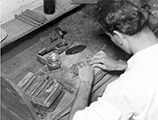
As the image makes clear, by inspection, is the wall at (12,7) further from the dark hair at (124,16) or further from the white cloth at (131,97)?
the white cloth at (131,97)

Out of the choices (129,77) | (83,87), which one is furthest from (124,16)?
(83,87)

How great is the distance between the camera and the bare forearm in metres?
1.21

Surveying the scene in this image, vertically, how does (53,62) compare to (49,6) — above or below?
below

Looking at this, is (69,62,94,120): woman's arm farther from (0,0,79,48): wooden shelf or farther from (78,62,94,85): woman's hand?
(0,0,79,48): wooden shelf

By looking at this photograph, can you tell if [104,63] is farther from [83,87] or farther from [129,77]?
[129,77]

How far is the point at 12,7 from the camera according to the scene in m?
1.80

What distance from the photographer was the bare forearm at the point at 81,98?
1.21 meters

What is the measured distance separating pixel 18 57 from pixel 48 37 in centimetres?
26

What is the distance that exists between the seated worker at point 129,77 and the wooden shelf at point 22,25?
0.57m

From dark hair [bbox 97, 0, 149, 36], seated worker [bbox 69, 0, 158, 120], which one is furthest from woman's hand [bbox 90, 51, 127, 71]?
dark hair [bbox 97, 0, 149, 36]

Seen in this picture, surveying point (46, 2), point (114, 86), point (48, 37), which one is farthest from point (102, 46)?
point (114, 86)

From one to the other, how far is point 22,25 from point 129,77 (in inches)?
37.7

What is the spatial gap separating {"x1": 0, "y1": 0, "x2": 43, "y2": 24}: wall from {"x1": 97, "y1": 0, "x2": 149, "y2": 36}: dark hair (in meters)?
0.84

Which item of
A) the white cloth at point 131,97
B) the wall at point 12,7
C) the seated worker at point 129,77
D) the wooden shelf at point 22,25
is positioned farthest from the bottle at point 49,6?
the white cloth at point 131,97
